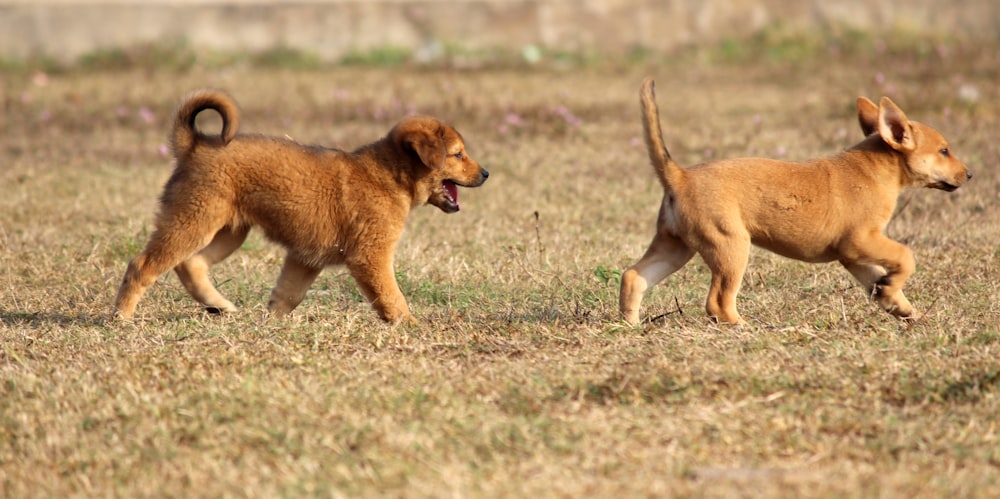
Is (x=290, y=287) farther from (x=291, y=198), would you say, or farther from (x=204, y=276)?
(x=291, y=198)

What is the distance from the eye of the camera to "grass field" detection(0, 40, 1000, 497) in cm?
354

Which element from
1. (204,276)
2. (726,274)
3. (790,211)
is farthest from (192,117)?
(790,211)

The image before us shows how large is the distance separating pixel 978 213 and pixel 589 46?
9.91m

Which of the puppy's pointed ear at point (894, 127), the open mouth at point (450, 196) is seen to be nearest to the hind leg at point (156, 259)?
the open mouth at point (450, 196)

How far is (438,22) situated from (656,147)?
12.2 m

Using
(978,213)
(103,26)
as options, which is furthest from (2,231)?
(103,26)

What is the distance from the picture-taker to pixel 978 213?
7164 mm

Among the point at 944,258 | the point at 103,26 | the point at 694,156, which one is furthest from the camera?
the point at 103,26

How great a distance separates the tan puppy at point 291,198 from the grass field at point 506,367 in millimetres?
240

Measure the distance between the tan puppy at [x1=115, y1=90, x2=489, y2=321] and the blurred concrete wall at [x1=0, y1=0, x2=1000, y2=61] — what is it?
1111 cm

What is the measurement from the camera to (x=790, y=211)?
496 cm

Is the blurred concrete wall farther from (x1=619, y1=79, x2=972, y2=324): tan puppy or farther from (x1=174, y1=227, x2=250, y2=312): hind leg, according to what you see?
(x1=619, y1=79, x2=972, y2=324): tan puppy

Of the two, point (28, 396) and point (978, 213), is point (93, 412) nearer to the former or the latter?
point (28, 396)

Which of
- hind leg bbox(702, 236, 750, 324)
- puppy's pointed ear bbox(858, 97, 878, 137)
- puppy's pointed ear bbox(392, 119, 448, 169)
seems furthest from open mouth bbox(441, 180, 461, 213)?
puppy's pointed ear bbox(858, 97, 878, 137)
